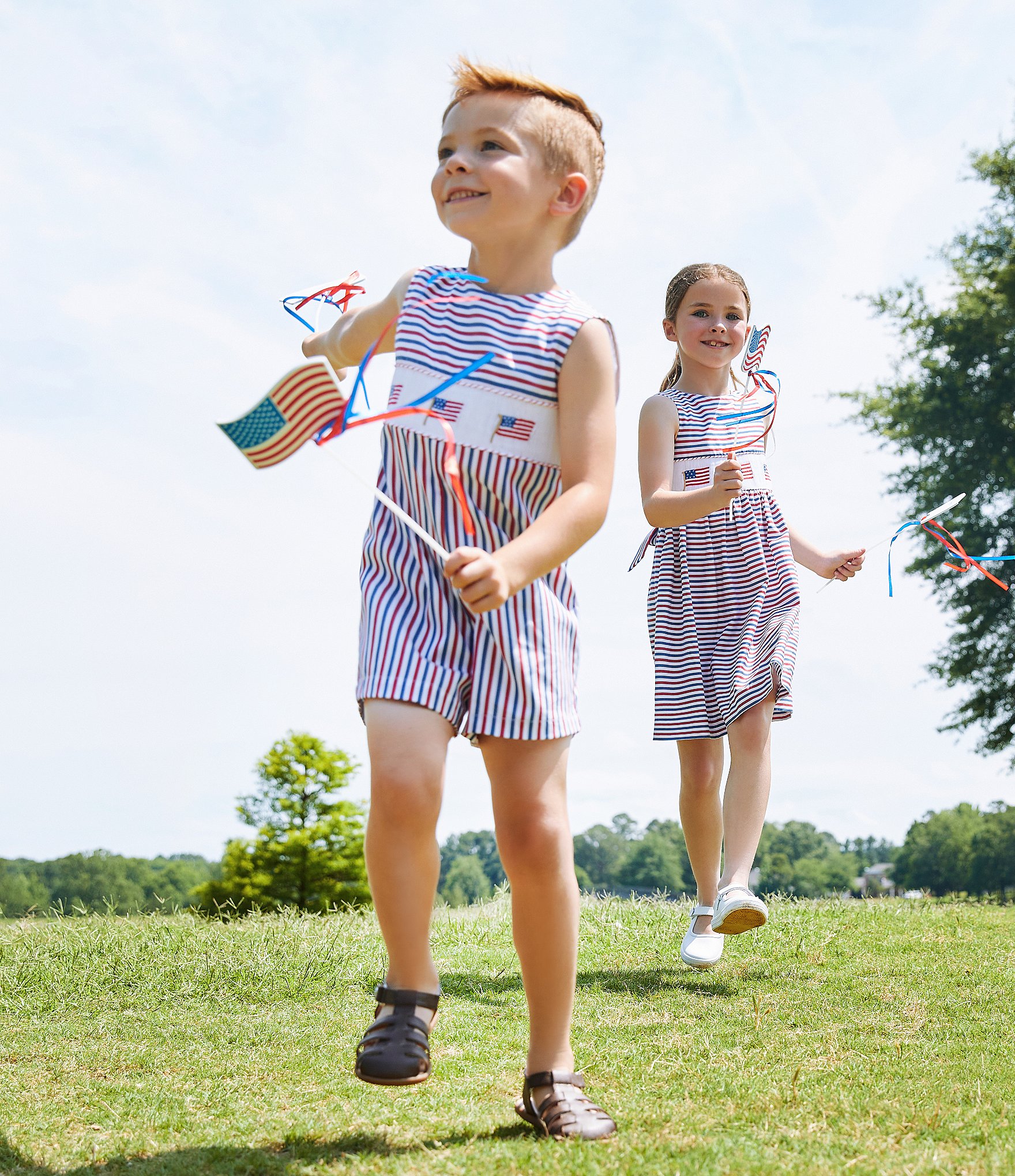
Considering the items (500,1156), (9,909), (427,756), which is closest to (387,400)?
(427,756)

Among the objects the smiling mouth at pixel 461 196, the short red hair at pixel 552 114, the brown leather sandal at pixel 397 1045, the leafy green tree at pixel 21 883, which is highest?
the short red hair at pixel 552 114

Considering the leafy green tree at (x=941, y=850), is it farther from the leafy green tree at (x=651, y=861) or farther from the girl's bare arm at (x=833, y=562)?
the girl's bare arm at (x=833, y=562)

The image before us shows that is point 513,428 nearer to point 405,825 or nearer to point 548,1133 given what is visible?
point 405,825

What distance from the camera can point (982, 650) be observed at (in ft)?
61.5

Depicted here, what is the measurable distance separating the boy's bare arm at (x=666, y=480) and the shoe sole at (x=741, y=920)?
3.87ft

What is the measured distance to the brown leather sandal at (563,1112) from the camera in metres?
2.03

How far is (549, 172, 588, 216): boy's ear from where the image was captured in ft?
7.78

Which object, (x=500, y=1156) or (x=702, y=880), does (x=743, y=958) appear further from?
(x=500, y=1156)

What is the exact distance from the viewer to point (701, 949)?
3.83 m

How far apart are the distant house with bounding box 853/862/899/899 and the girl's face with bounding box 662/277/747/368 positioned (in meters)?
3.60

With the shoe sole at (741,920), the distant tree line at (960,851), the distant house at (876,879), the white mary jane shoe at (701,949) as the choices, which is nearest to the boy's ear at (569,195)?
the shoe sole at (741,920)

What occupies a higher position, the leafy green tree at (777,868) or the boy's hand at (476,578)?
the boy's hand at (476,578)

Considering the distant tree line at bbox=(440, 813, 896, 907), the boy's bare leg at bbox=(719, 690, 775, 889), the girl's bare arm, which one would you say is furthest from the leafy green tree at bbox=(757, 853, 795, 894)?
the boy's bare leg at bbox=(719, 690, 775, 889)

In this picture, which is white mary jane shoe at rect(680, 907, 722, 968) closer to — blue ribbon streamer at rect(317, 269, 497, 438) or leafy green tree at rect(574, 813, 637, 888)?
blue ribbon streamer at rect(317, 269, 497, 438)
